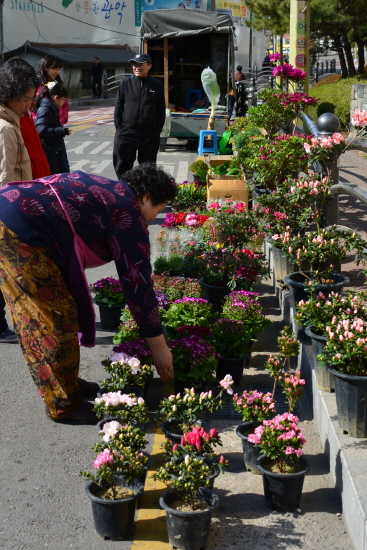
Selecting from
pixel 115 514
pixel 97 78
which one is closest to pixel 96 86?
pixel 97 78

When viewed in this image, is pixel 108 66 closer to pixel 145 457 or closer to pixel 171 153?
pixel 171 153

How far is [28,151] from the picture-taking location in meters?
5.74

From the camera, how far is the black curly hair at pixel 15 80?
194 inches

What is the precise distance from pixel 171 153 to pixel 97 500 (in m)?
14.7

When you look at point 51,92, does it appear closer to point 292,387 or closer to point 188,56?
point 292,387

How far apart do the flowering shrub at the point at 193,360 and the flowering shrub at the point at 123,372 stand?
0.22 meters

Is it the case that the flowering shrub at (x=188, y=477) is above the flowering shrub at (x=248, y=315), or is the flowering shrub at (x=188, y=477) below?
below

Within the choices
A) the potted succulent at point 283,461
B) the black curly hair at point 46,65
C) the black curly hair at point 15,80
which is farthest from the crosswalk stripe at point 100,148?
the potted succulent at point 283,461

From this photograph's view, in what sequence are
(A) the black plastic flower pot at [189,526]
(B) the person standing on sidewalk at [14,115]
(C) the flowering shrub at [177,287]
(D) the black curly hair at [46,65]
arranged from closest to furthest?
(A) the black plastic flower pot at [189,526], (B) the person standing on sidewalk at [14,115], (C) the flowering shrub at [177,287], (D) the black curly hair at [46,65]

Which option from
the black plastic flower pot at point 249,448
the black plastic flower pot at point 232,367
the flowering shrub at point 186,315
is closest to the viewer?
the black plastic flower pot at point 249,448

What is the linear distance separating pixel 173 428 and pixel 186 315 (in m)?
1.26

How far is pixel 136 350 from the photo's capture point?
4.46 meters

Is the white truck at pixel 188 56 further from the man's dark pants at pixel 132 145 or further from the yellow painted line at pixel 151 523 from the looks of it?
the yellow painted line at pixel 151 523

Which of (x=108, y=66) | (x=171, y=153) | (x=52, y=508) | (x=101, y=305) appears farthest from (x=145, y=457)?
(x=108, y=66)
